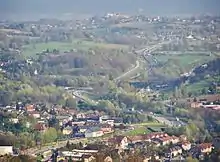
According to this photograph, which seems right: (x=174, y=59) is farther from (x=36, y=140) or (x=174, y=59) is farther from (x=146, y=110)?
(x=36, y=140)

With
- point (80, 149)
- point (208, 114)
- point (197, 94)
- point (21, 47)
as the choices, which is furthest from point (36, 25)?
point (80, 149)

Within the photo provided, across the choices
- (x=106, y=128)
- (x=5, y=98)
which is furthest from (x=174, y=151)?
(x=5, y=98)

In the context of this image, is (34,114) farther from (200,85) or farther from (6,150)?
(6,150)

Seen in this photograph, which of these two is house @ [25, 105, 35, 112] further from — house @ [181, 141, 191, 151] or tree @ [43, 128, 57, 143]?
house @ [181, 141, 191, 151]

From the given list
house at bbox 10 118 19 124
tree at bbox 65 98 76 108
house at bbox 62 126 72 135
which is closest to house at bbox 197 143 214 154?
house at bbox 62 126 72 135

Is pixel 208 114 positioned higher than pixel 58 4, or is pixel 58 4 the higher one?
pixel 58 4

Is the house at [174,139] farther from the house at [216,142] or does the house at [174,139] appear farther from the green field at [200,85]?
the green field at [200,85]
